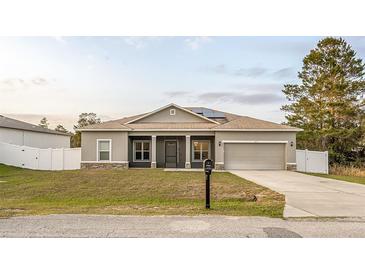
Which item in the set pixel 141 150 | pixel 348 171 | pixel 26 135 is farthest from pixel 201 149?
pixel 26 135

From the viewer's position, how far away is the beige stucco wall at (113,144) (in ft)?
62.9

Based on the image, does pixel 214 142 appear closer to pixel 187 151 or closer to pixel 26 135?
pixel 187 151

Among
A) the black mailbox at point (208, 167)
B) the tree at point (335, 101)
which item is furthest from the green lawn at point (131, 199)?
the tree at point (335, 101)

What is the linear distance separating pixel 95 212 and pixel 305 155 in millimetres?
16550

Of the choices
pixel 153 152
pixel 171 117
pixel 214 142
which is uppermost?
pixel 171 117

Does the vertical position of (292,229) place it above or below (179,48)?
below

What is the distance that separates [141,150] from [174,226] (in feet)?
51.9

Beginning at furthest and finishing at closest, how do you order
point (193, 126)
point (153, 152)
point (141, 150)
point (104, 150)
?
1. point (141, 150)
2. point (193, 126)
3. point (153, 152)
4. point (104, 150)

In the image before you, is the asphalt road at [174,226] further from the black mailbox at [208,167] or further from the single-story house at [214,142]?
the single-story house at [214,142]

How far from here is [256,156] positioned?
62.0 ft

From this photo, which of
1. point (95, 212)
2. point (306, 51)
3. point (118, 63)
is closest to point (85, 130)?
point (118, 63)

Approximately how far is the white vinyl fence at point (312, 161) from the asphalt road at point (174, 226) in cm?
1400
